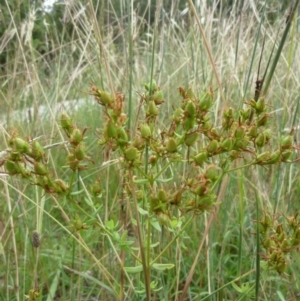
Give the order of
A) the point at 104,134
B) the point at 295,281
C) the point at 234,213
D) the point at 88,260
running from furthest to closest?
the point at 234,213
the point at 88,260
the point at 295,281
the point at 104,134

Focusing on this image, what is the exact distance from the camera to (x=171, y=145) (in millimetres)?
727

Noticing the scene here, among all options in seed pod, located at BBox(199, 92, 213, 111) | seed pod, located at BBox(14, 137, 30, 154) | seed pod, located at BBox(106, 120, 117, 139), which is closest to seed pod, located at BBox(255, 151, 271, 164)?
seed pod, located at BBox(199, 92, 213, 111)

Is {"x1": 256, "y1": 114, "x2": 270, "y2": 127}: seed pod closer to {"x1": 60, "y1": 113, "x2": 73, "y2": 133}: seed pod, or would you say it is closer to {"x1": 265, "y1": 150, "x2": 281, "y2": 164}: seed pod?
{"x1": 265, "y1": 150, "x2": 281, "y2": 164}: seed pod

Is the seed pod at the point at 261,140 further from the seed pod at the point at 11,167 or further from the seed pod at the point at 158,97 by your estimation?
the seed pod at the point at 11,167

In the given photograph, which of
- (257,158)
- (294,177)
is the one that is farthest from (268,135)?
(294,177)

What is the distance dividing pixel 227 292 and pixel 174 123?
0.58 metres

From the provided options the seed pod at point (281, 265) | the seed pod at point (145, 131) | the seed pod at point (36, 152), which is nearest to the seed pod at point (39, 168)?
the seed pod at point (36, 152)

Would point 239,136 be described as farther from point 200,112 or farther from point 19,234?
point 19,234

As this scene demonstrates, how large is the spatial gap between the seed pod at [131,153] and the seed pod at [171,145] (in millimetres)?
48

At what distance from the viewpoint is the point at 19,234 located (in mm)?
1481

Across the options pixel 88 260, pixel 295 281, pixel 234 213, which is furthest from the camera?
pixel 234 213

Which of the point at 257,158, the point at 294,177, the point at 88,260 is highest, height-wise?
the point at 257,158

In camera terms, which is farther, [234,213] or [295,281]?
[234,213]

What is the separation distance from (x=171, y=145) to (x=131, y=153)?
6cm
